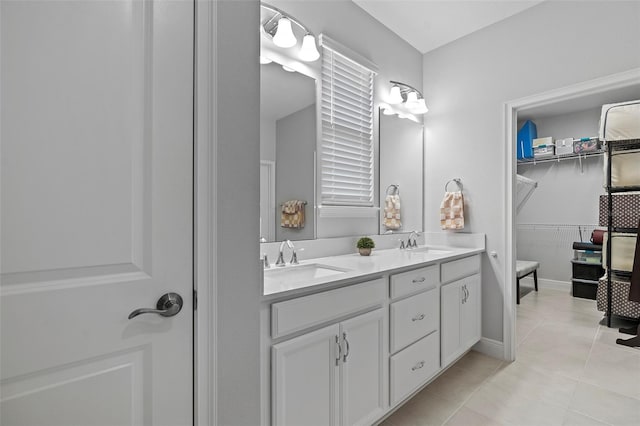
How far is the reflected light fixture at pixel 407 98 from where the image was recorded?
2.63 metres

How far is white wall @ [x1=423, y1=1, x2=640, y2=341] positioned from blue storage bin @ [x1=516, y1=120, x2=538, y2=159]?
96.2 inches

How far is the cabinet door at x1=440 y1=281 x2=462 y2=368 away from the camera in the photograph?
2.03m

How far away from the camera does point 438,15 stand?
96.2 inches

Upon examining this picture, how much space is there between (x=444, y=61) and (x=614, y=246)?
2457 millimetres

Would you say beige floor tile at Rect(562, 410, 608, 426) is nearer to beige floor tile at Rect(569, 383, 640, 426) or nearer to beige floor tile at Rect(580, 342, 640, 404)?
beige floor tile at Rect(569, 383, 640, 426)

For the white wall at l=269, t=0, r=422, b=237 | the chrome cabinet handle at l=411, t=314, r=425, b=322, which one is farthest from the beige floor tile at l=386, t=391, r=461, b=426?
the white wall at l=269, t=0, r=422, b=237

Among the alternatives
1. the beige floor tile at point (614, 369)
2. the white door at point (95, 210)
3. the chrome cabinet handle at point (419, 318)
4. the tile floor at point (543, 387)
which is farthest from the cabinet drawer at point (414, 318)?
the beige floor tile at point (614, 369)

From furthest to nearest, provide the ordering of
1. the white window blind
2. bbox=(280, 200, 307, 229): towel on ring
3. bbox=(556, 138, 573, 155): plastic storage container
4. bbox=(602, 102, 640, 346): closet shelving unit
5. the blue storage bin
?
the blue storage bin, bbox=(556, 138, 573, 155): plastic storage container, bbox=(602, 102, 640, 346): closet shelving unit, the white window blind, bbox=(280, 200, 307, 229): towel on ring

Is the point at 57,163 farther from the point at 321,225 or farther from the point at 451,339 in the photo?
the point at 451,339

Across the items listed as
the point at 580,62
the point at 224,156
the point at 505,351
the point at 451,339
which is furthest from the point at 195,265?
the point at 580,62

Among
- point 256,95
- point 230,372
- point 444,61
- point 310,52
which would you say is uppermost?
point 444,61

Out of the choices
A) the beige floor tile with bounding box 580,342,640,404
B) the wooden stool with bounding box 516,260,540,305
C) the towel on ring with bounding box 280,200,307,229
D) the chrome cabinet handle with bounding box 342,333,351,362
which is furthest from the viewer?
the wooden stool with bounding box 516,260,540,305

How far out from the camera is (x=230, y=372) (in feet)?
3.31

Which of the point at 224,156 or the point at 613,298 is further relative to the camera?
the point at 613,298
